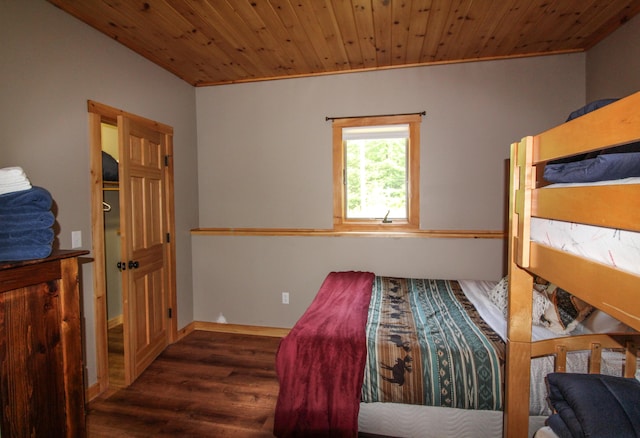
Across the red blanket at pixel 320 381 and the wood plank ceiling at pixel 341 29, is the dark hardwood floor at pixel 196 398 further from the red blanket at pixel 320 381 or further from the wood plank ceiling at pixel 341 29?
the wood plank ceiling at pixel 341 29

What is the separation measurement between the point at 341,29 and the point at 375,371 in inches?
91.9

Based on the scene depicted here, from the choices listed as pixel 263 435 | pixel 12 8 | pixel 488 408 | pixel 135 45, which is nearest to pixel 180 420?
pixel 263 435

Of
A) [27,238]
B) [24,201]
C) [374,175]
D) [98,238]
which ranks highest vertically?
[374,175]

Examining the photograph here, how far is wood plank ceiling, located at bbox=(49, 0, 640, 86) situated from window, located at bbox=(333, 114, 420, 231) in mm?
592

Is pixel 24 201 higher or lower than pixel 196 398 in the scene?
higher

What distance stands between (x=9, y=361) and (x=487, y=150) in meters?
3.44

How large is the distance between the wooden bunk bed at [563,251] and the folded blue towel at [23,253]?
1.93 meters

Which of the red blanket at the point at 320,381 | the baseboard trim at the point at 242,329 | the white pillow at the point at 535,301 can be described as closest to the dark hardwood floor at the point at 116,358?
the baseboard trim at the point at 242,329

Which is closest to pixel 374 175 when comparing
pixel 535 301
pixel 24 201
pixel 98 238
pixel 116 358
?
pixel 535 301

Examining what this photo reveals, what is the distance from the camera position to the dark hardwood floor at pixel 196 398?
1979 mm

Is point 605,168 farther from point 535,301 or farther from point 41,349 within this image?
point 41,349

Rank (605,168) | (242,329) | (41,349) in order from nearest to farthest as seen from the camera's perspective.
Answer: (605,168)
(41,349)
(242,329)

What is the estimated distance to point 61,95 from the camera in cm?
207

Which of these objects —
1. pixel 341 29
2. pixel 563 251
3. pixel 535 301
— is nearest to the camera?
pixel 563 251
